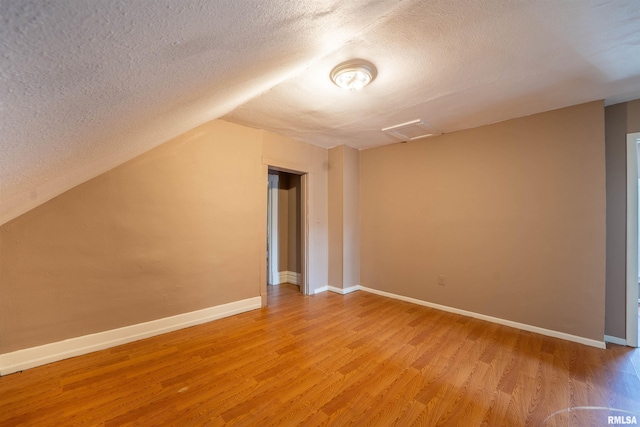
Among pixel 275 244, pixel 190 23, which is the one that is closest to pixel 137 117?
pixel 190 23

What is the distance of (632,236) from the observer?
2.32 m

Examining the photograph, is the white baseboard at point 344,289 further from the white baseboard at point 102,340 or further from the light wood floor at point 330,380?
the white baseboard at point 102,340

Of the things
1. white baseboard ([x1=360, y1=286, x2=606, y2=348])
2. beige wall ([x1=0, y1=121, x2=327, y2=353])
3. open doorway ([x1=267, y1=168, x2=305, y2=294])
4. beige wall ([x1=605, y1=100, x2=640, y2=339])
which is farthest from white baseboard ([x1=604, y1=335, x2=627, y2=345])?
open doorway ([x1=267, y1=168, x2=305, y2=294])

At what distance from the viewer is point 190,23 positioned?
62 cm

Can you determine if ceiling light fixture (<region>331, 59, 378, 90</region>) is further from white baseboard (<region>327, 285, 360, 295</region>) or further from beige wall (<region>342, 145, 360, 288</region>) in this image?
white baseboard (<region>327, 285, 360, 295</region>)

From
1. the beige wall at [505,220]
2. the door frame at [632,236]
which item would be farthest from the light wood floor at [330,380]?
the beige wall at [505,220]

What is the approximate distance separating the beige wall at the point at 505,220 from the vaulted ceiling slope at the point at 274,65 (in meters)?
0.35

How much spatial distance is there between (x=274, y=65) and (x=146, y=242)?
2.12m

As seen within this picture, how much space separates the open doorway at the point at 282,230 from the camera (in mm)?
4598

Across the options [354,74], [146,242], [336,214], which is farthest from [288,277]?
[354,74]

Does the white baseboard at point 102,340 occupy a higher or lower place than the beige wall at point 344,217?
lower

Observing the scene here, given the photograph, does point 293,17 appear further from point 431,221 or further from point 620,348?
point 620,348

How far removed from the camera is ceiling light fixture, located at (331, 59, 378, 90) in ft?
6.03

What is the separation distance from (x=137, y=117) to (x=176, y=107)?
22 cm
